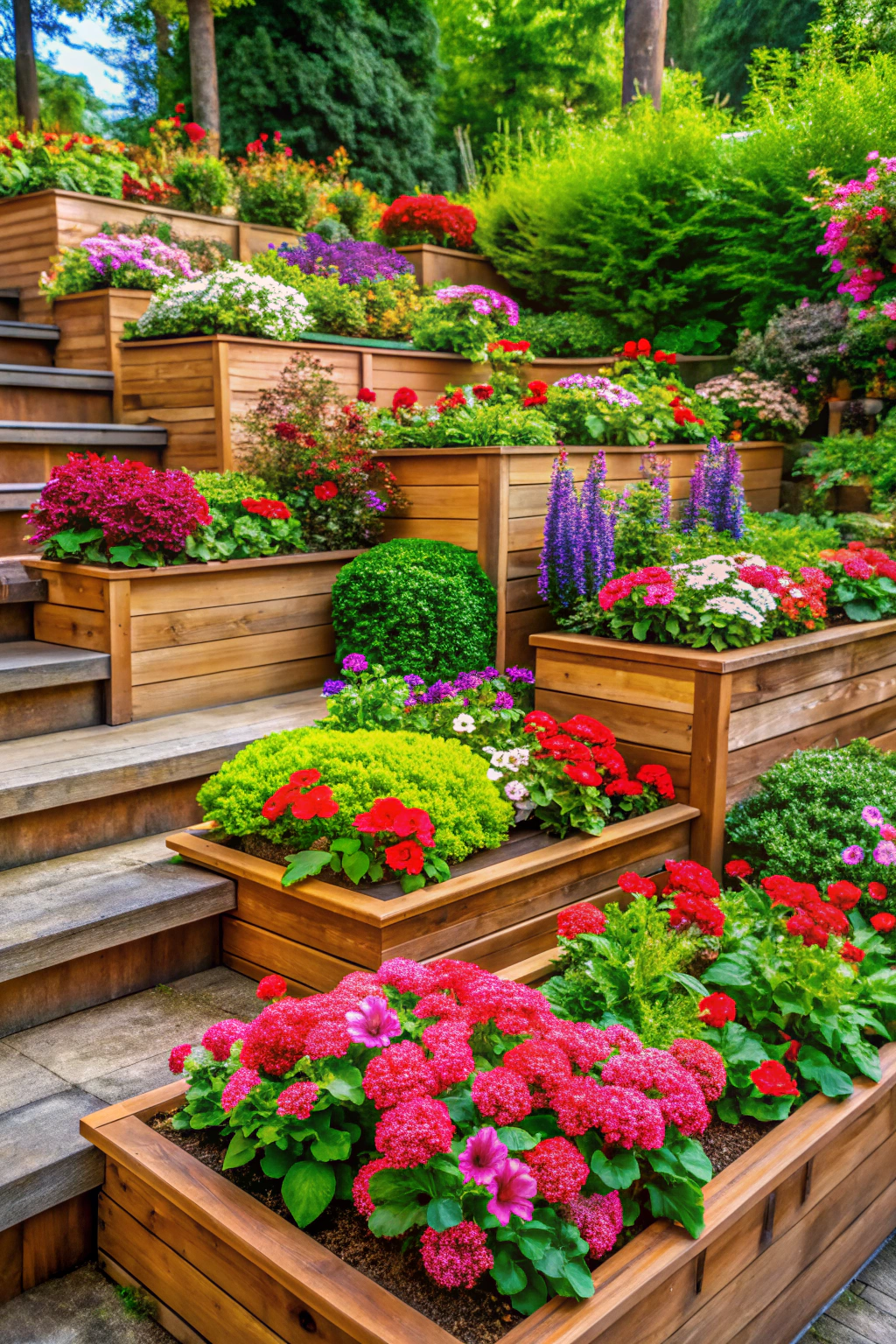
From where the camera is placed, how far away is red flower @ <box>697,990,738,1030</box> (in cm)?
193

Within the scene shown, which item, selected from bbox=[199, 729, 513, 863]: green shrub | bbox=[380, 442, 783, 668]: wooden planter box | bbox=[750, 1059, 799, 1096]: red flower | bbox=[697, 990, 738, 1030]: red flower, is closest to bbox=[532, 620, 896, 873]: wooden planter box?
bbox=[380, 442, 783, 668]: wooden planter box

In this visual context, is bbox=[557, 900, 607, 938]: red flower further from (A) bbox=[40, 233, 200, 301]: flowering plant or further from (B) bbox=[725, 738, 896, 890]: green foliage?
(A) bbox=[40, 233, 200, 301]: flowering plant

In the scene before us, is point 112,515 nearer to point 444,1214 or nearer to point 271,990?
point 271,990

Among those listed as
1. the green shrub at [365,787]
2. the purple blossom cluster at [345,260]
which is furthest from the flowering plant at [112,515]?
the purple blossom cluster at [345,260]

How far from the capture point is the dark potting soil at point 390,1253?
1.40 meters

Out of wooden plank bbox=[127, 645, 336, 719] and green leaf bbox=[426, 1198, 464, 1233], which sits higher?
wooden plank bbox=[127, 645, 336, 719]

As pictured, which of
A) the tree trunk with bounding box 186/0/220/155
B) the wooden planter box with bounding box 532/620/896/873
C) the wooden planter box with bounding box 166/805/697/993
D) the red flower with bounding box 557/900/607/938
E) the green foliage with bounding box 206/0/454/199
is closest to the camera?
the red flower with bounding box 557/900/607/938

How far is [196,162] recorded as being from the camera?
677cm

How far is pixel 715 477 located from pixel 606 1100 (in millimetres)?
3312

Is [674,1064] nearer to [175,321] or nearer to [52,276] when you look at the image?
[175,321]

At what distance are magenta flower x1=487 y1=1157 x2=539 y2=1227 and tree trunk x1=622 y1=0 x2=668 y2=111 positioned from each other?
8.59 metres

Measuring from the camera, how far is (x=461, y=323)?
Answer: 6027mm

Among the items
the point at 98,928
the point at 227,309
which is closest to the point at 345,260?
the point at 227,309

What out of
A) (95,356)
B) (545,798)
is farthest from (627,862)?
(95,356)
